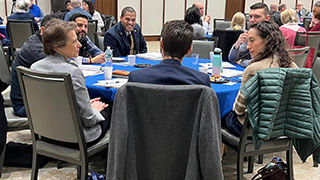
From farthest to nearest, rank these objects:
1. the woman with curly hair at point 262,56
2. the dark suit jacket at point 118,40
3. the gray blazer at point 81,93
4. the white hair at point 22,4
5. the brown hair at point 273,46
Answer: the white hair at point 22,4
the dark suit jacket at point 118,40
the brown hair at point 273,46
the woman with curly hair at point 262,56
the gray blazer at point 81,93

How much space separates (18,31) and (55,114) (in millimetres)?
4013

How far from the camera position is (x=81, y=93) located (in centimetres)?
243

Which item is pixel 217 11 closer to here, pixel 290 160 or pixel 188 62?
pixel 188 62

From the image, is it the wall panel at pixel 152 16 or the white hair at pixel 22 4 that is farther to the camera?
the wall panel at pixel 152 16

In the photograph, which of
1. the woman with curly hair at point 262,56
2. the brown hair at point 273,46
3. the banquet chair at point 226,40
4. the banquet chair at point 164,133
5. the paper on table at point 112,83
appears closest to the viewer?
the banquet chair at point 164,133

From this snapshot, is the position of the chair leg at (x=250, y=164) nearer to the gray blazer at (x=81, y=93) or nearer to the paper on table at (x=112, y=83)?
the paper on table at (x=112, y=83)

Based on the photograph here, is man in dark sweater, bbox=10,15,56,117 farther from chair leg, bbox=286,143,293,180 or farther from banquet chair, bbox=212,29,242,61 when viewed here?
banquet chair, bbox=212,29,242,61

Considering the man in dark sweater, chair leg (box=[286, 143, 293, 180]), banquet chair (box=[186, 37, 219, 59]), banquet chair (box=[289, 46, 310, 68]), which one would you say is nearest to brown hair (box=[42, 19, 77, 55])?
the man in dark sweater

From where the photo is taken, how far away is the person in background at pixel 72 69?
244cm

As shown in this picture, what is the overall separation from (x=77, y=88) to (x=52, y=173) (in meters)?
1.17

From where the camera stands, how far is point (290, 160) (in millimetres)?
2754

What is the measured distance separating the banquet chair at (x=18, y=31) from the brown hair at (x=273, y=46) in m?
4.07

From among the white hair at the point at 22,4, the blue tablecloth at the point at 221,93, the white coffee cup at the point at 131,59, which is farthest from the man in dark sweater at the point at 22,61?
the white hair at the point at 22,4

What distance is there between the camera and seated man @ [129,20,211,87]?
1953 millimetres
